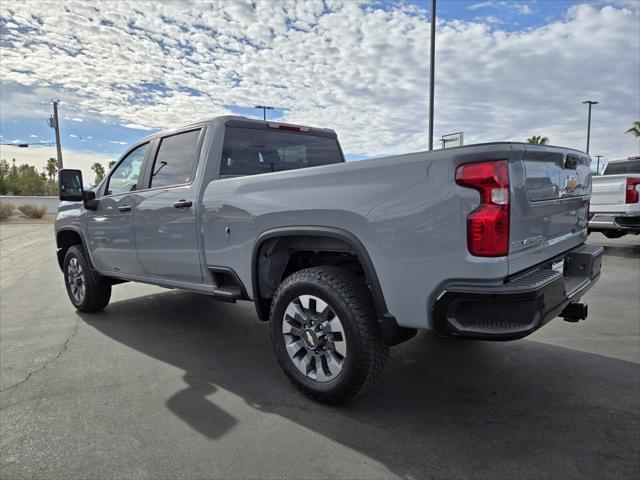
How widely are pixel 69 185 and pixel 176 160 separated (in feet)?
4.76

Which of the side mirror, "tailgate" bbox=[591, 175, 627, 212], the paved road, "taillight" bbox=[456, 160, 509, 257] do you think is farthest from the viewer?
"tailgate" bbox=[591, 175, 627, 212]

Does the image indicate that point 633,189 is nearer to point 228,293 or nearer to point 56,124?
point 228,293

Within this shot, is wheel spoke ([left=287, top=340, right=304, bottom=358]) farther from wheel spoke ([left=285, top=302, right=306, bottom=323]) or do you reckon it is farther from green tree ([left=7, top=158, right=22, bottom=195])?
green tree ([left=7, top=158, right=22, bottom=195])

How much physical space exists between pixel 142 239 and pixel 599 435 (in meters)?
3.87

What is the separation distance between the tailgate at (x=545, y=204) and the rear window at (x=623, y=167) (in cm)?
815

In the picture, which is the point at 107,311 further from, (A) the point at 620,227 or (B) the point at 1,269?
(A) the point at 620,227

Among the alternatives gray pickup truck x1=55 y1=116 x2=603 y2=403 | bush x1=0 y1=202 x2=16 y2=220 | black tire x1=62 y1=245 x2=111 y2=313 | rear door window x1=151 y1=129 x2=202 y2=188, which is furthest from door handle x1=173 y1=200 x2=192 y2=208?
bush x1=0 y1=202 x2=16 y2=220

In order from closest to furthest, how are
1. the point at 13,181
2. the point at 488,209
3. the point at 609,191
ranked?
the point at 488,209
the point at 609,191
the point at 13,181

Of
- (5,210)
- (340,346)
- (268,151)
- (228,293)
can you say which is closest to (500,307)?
(340,346)

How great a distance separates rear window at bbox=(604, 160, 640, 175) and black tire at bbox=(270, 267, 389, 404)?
9.51 m

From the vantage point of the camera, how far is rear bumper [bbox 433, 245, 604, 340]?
2285 millimetres

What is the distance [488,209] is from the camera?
2.29 metres

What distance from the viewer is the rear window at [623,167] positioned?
33.3ft

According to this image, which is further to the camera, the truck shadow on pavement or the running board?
the running board
